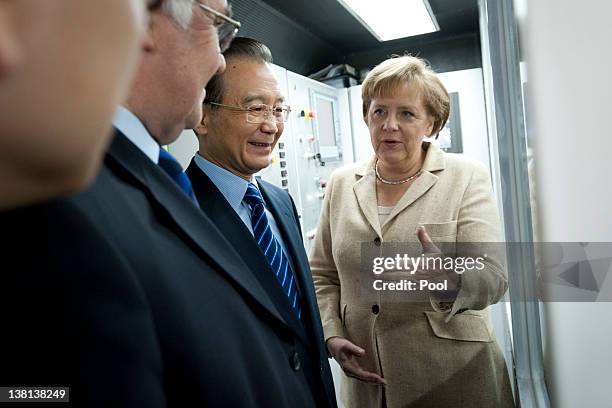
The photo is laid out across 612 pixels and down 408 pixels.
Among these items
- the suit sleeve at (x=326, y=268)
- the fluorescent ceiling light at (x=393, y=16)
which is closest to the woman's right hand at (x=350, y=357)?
the suit sleeve at (x=326, y=268)

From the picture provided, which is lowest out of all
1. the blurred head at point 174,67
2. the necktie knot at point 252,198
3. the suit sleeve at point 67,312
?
the suit sleeve at point 67,312

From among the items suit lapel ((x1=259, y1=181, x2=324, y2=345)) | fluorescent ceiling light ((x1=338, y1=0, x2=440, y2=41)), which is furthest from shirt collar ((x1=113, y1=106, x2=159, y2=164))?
fluorescent ceiling light ((x1=338, y1=0, x2=440, y2=41))

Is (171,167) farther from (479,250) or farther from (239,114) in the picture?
(479,250)

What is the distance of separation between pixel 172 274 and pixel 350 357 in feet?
3.27

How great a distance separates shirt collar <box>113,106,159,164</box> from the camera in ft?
2.23

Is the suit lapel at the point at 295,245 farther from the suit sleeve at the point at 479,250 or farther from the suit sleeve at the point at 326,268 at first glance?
the suit sleeve at the point at 479,250

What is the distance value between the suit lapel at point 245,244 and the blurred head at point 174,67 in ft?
1.01

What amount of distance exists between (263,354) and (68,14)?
62 centimetres

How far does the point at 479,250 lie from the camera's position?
1.36 meters

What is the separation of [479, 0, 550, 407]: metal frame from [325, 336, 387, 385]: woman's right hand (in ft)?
1.84

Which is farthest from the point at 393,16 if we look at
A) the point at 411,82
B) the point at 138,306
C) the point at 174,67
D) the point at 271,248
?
the point at 138,306

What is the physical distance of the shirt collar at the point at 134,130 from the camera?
68 centimetres

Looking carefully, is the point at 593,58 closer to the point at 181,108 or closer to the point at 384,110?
the point at 181,108

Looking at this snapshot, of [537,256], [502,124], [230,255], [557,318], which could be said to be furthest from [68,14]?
[502,124]
